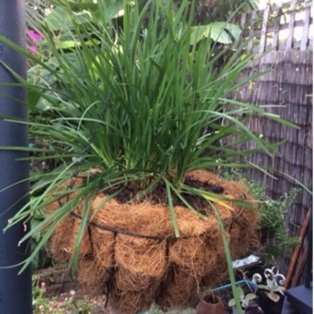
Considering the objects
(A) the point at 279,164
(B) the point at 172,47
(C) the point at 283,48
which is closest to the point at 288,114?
(A) the point at 279,164

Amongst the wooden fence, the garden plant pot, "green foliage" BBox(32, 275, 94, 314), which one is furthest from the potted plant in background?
the wooden fence

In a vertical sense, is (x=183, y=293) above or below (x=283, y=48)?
below

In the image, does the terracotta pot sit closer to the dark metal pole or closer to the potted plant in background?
the potted plant in background

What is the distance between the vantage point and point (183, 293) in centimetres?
77

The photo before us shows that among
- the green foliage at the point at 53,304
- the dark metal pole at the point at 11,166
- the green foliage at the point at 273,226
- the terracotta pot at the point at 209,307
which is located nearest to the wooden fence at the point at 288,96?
the green foliage at the point at 273,226

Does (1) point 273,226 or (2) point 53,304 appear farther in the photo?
(2) point 53,304

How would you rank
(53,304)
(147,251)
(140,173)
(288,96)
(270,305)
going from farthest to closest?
(288,96)
(53,304)
(270,305)
(140,173)
(147,251)

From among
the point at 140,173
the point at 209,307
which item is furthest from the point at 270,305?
the point at 140,173

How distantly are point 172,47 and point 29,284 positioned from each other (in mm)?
573

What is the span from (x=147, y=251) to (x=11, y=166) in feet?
1.05

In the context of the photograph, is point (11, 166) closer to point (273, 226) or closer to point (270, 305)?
point (273, 226)

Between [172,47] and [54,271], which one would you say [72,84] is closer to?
[172,47]

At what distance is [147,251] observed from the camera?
0.69 meters

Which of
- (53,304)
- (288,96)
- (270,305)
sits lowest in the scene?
(53,304)
